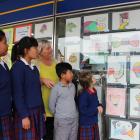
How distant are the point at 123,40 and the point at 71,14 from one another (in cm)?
85

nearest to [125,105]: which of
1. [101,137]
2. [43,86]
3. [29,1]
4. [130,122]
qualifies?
[130,122]

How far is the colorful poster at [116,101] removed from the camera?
11.4 ft

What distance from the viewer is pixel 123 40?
11.4 feet

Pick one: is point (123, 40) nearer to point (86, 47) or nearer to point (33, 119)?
point (86, 47)

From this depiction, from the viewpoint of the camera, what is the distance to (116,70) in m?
3.51

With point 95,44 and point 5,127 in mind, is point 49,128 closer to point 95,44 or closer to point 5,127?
point 5,127

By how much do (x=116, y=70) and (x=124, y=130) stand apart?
69cm

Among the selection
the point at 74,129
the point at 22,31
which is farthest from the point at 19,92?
the point at 22,31

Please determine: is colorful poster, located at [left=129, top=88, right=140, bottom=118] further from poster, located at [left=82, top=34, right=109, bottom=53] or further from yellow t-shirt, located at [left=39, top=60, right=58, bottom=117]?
yellow t-shirt, located at [left=39, top=60, right=58, bottom=117]

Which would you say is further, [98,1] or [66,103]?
[98,1]

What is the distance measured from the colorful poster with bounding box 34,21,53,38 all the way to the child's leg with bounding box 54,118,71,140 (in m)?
1.47

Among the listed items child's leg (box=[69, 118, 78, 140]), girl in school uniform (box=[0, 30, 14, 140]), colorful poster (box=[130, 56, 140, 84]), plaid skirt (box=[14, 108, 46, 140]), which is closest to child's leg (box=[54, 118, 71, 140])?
child's leg (box=[69, 118, 78, 140])

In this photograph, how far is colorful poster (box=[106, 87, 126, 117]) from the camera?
3477mm

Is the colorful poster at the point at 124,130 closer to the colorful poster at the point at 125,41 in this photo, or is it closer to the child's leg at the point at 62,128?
the child's leg at the point at 62,128
